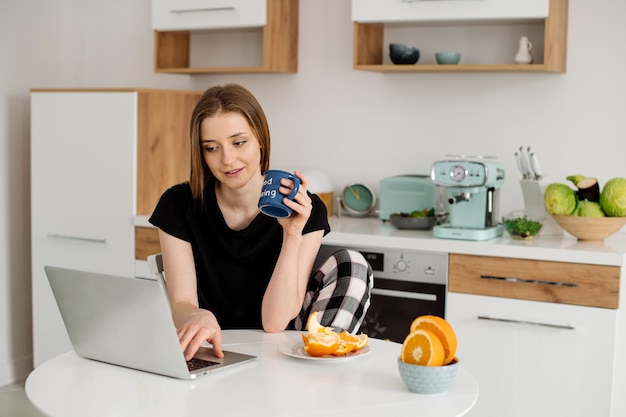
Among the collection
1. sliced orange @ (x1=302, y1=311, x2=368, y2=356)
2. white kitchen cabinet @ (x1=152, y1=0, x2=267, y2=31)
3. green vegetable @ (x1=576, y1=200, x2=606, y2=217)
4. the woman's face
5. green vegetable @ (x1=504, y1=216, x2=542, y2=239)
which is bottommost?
sliced orange @ (x1=302, y1=311, x2=368, y2=356)

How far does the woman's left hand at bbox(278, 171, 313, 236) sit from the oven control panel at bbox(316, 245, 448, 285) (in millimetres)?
1021

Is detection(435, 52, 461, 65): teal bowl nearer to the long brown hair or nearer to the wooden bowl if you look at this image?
the wooden bowl

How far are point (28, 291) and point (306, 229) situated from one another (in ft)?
7.95

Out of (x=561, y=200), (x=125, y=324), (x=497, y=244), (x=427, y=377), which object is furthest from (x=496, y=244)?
(x=125, y=324)

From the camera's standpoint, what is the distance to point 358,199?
148 inches

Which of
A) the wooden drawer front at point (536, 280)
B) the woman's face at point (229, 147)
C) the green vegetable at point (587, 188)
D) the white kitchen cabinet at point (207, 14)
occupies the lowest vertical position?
the wooden drawer front at point (536, 280)

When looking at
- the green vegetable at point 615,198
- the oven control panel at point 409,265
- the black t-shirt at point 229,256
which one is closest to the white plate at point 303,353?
the black t-shirt at point 229,256

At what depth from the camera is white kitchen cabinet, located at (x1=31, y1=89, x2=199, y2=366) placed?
3678mm

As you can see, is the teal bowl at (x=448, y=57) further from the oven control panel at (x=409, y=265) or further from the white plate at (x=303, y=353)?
the white plate at (x=303, y=353)

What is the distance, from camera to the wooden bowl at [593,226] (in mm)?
3043

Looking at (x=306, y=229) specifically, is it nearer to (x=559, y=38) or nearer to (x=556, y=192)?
(x=556, y=192)

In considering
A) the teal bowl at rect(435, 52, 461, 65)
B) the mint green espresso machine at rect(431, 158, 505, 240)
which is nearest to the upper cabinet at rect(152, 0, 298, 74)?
the teal bowl at rect(435, 52, 461, 65)

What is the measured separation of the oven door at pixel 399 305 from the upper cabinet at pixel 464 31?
0.86 metres

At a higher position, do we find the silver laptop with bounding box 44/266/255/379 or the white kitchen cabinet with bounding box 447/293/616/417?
the silver laptop with bounding box 44/266/255/379
